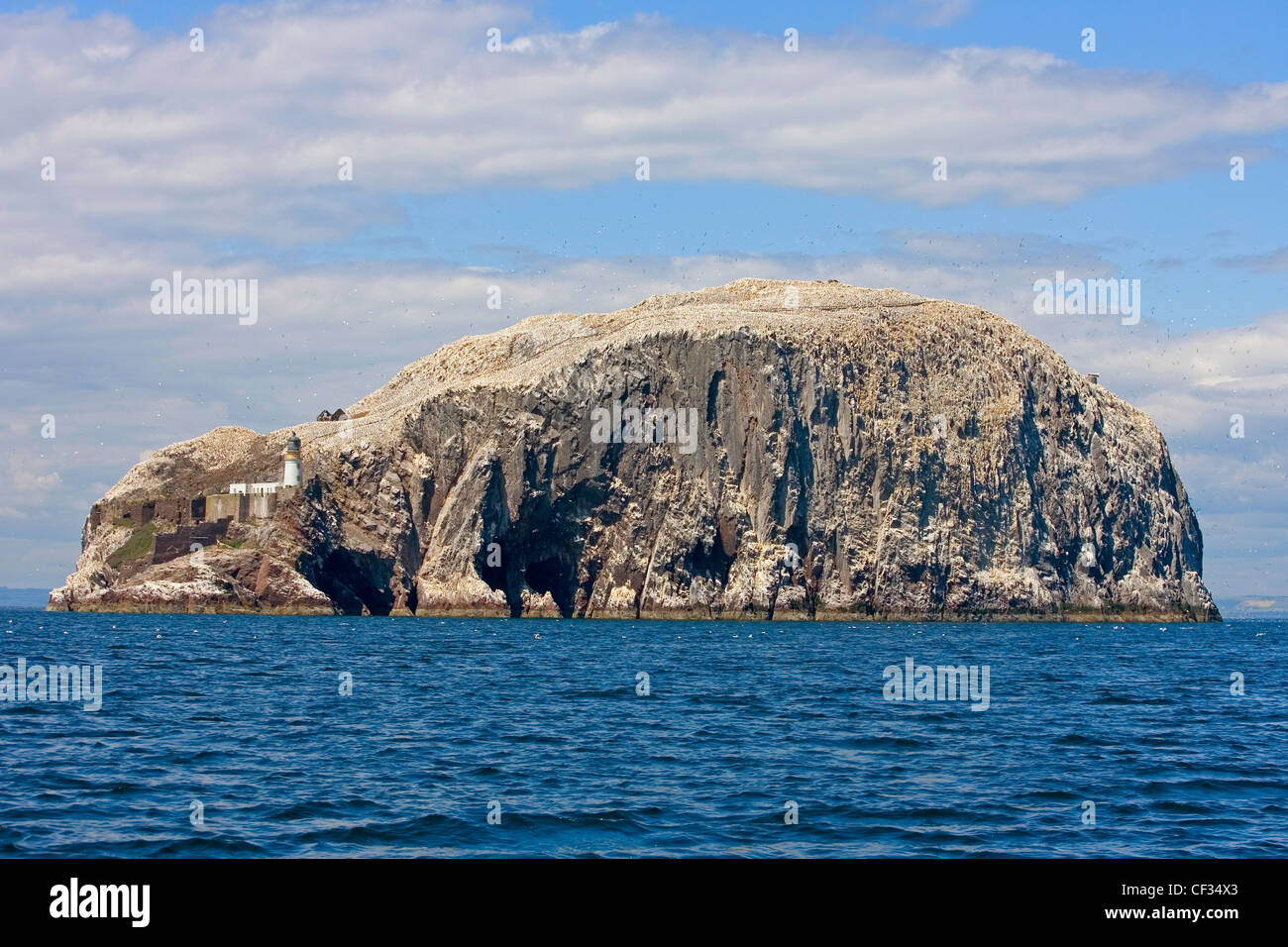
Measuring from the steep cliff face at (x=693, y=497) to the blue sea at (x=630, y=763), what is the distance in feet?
220

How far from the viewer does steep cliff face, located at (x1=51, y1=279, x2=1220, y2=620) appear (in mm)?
121500

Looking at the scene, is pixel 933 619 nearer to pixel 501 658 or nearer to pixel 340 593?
pixel 340 593

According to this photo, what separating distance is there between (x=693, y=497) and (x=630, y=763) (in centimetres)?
9711

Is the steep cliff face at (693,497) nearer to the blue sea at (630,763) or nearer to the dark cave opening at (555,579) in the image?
the dark cave opening at (555,579)

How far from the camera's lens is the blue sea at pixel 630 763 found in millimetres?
18953

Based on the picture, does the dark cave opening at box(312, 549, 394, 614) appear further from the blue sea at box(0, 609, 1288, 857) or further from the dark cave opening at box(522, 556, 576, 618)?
the blue sea at box(0, 609, 1288, 857)

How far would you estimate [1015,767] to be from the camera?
85.3 feet

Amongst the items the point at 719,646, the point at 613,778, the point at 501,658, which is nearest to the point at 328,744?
the point at 613,778

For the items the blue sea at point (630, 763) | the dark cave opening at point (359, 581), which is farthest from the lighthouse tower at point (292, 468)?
the blue sea at point (630, 763)

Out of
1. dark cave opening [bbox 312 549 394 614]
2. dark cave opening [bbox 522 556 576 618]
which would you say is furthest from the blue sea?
dark cave opening [bbox 522 556 576 618]

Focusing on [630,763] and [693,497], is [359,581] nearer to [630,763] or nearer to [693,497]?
[693,497]

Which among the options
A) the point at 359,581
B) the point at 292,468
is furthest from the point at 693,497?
the point at 292,468

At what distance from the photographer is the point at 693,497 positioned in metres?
123
